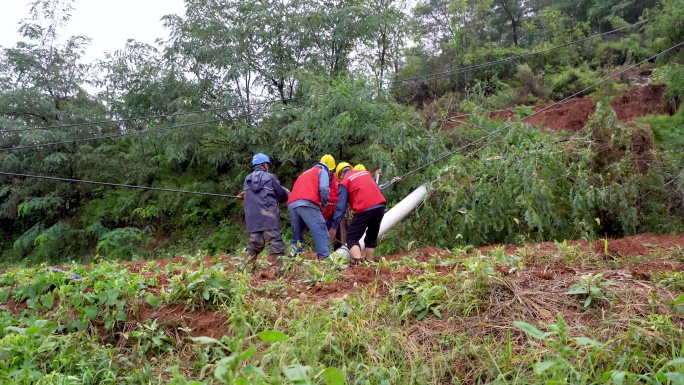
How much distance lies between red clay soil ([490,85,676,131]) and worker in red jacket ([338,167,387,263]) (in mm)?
7584

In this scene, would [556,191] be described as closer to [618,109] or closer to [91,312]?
[91,312]

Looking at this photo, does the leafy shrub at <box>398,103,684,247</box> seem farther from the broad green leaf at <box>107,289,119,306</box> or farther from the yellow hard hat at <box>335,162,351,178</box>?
the broad green leaf at <box>107,289,119,306</box>

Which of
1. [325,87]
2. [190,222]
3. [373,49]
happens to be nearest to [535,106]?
[373,49]

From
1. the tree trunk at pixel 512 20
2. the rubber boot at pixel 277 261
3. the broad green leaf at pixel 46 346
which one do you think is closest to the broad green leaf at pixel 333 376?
the broad green leaf at pixel 46 346

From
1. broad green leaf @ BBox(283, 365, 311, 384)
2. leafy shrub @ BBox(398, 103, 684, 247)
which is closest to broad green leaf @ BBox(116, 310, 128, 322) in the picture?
broad green leaf @ BBox(283, 365, 311, 384)

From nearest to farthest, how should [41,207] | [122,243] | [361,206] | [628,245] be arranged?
[628,245], [361,206], [122,243], [41,207]

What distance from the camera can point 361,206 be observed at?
19.4 feet

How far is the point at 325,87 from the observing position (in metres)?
9.63

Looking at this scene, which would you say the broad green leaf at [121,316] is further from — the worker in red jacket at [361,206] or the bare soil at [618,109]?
the bare soil at [618,109]

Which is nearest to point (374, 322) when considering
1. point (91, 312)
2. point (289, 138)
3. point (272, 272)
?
point (272, 272)

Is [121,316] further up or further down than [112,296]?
further down

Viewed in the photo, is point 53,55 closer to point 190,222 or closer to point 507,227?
point 190,222

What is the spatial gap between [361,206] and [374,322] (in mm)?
2610

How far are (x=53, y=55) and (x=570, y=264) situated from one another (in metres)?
12.1
